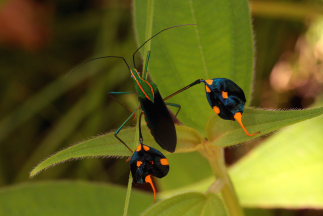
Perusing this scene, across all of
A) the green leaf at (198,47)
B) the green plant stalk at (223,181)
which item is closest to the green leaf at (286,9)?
the green leaf at (198,47)

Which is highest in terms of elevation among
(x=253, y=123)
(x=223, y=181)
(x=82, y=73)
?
(x=253, y=123)

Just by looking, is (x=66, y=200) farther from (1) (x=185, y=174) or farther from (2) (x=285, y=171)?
(2) (x=285, y=171)

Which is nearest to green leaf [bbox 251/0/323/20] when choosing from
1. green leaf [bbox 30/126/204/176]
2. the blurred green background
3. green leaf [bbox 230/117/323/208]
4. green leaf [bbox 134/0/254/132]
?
the blurred green background

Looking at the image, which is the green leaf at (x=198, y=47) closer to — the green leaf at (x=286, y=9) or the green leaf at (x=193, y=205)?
the green leaf at (x=193, y=205)

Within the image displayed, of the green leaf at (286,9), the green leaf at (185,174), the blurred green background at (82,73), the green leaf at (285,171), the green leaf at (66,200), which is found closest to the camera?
the green leaf at (66,200)

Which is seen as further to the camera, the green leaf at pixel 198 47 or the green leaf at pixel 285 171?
the green leaf at pixel 285 171

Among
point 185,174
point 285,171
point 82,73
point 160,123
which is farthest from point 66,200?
point 82,73

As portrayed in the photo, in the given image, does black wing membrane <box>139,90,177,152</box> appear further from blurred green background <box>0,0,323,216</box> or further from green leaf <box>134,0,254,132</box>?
blurred green background <box>0,0,323,216</box>
